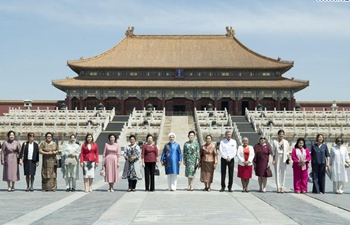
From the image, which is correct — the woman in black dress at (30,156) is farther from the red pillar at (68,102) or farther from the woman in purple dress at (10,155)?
the red pillar at (68,102)

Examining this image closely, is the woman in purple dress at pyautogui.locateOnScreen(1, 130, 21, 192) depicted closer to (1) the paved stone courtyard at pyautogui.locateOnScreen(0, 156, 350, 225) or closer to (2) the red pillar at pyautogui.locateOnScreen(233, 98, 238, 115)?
(1) the paved stone courtyard at pyautogui.locateOnScreen(0, 156, 350, 225)

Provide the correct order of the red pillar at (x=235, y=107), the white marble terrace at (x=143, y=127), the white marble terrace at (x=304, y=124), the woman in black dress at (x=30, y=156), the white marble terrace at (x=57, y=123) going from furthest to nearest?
1. the red pillar at (x=235, y=107)
2. the white marble terrace at (x=57, y=123)
3. the white marble terrace at (x=304, y=124)
4. the white marble terrace at (x=143, y=127)
5. the woman in black dress at (x=30, y=156)

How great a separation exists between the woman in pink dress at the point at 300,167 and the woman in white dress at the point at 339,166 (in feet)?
2.44

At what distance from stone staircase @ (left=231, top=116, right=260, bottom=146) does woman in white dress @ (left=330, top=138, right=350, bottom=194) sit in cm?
1960

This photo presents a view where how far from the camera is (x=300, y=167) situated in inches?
550

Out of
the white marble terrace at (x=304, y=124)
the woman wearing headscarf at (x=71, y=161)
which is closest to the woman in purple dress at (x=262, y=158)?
the woman wearing headscarf at (x=71, y=161)

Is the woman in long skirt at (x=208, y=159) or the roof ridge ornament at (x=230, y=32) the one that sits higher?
the roof ridge ornament at (x=230, y=32)

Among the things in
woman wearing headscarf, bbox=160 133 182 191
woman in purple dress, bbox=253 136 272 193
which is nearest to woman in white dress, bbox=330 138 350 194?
woman in purple dress, bbox=253 136 272 193

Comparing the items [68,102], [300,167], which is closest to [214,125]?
[68,102]

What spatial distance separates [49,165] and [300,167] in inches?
266

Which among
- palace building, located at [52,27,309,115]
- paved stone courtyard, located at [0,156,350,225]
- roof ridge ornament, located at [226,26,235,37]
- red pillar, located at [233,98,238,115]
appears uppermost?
roof ridge ornament, located at [226,26,235,37]

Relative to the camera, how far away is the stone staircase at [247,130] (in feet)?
117

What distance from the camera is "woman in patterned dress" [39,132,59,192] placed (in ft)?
45.4

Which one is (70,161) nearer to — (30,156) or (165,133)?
(30,156)
